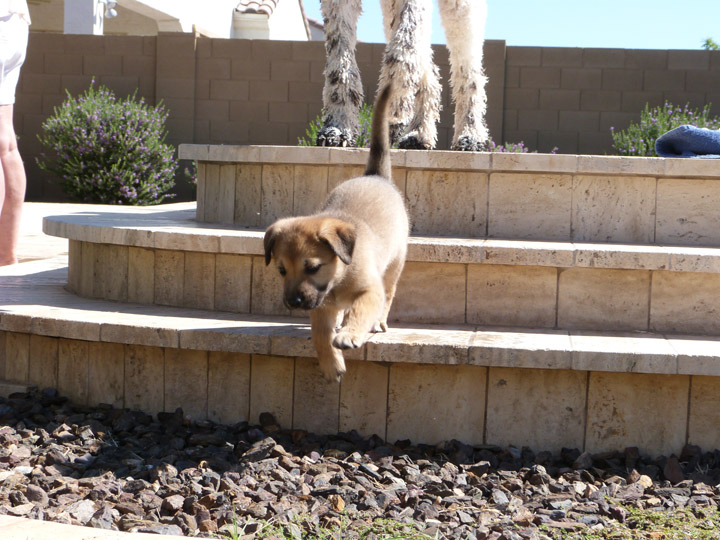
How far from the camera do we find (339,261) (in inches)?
141

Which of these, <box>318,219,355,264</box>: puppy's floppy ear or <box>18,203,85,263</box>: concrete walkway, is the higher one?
<box>318,219,355,264</box>: puppy's floppy ear

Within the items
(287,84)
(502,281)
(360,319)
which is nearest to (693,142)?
(502,281)

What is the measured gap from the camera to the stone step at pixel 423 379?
152 inches

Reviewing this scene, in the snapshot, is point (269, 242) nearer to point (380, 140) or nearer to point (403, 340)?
point (403, 340)

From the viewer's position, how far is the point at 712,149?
5352 millimetres

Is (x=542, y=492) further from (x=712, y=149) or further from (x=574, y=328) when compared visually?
(x=712, y=149)

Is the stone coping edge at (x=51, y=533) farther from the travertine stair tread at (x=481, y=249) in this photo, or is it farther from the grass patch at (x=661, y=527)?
the travertine stair tread at (x=481, y=249)

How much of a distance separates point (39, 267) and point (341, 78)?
2.53 meters

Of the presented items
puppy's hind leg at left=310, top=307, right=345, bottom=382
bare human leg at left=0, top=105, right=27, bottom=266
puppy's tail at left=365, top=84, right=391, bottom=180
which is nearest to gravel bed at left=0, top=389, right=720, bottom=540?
puppy's hind leg at left=310, top=307, right=345, bottom=382

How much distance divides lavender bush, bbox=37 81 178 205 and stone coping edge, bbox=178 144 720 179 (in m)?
7.04

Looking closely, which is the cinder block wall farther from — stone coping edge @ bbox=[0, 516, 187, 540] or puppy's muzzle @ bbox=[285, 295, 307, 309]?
stone coping edge @ bbox=[0, 516, 187, 540]

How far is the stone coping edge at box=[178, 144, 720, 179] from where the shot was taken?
15.8 ft

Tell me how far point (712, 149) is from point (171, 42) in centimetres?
945

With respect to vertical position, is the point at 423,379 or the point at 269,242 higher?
the point at 269,242
